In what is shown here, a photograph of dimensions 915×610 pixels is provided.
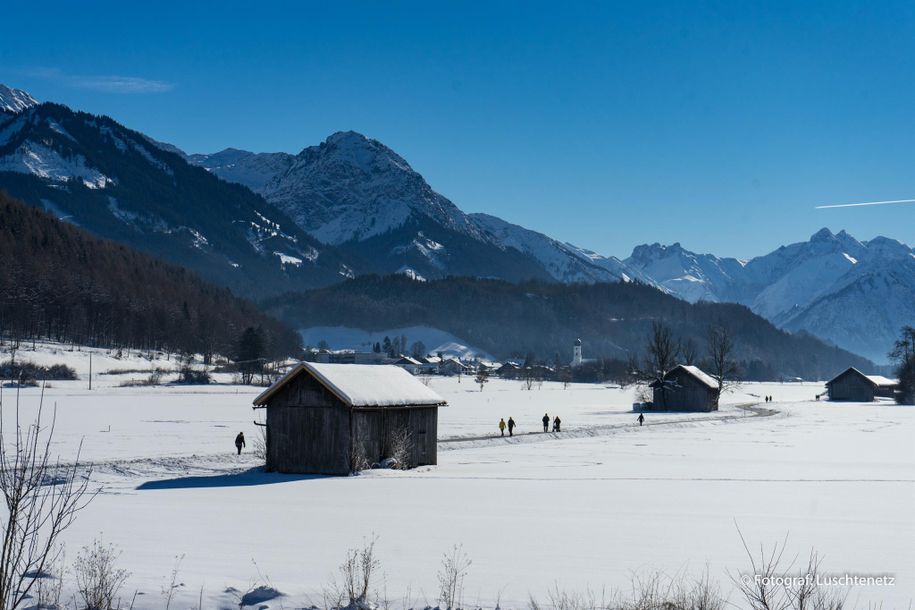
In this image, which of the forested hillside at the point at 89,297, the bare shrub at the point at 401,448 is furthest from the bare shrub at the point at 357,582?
the forested hillside at the point at 89,297

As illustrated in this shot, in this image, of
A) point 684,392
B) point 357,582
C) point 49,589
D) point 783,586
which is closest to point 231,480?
point 49,589

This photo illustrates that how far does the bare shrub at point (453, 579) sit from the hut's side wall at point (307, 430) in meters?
15.0

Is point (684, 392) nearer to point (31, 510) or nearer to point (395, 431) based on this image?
point (395, 431)

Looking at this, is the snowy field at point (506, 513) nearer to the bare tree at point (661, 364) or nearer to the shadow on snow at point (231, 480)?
the shadow on snow at point (231, 480)

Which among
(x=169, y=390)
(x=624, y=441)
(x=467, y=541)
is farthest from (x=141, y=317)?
(x=467, y=541)

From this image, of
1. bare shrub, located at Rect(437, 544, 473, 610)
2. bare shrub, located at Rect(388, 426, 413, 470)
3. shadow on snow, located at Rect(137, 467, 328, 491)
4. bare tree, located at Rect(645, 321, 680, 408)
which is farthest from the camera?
bare tree, located at Rect(645, 321, 680, 408)

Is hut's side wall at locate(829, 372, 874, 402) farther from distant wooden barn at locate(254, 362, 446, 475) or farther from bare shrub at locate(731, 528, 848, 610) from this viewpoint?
bare shrub at locate(731, 528, 848, 610)

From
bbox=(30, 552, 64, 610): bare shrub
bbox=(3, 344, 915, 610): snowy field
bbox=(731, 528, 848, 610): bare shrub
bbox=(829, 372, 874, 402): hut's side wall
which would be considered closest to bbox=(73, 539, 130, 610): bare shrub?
bbox=(30, 552, 64, 610): bare shrub

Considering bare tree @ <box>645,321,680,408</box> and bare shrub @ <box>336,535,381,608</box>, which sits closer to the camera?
bare shrub @ <box>336,535,381,608</box>

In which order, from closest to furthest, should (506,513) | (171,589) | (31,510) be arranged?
1. (31,510)
2. (171,589)
3. (506,513)

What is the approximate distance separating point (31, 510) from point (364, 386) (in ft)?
80.6

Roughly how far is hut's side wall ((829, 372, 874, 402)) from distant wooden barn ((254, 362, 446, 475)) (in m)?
93.0

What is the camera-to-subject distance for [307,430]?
32.0 meters

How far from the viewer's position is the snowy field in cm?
1459
